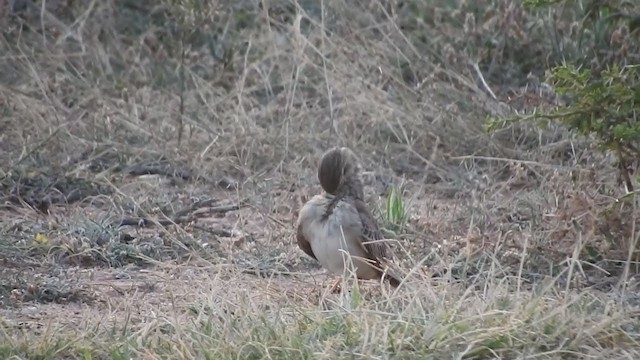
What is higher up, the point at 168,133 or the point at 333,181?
the point at 333,181

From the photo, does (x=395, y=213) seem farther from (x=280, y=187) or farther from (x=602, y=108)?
(x=602, y=108)

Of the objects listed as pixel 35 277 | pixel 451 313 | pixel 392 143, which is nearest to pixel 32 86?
pixel 392 143

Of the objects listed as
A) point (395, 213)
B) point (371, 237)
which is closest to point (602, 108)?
point (371, 237)

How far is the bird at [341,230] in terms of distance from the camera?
6801mm

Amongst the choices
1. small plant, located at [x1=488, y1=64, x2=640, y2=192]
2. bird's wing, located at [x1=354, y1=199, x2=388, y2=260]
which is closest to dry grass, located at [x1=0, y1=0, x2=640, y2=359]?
bird's wing, located at [x1=354, y1=199, x2=388, y2=260]

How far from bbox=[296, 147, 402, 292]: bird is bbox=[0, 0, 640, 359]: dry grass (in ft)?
0.43

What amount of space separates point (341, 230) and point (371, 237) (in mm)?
177

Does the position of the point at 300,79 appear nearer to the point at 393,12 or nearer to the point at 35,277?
the point at 393,12

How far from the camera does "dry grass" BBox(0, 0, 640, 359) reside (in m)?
5.63

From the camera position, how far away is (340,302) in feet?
19.3

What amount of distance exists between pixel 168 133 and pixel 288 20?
199 cm

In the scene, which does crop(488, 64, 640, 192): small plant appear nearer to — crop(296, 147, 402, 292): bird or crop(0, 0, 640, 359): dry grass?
crop(0, 0, 640, 359): dry grass

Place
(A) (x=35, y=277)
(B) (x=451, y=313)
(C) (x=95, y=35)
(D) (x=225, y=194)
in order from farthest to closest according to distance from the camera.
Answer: (C) (x=95, y=35)
(D) (x=225, y=194)
(A) (x=35, y=277)
(B) (x=451, y=313)

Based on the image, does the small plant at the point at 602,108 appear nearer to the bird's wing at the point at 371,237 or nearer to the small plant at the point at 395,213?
the bird's wing at the point at 371,237
